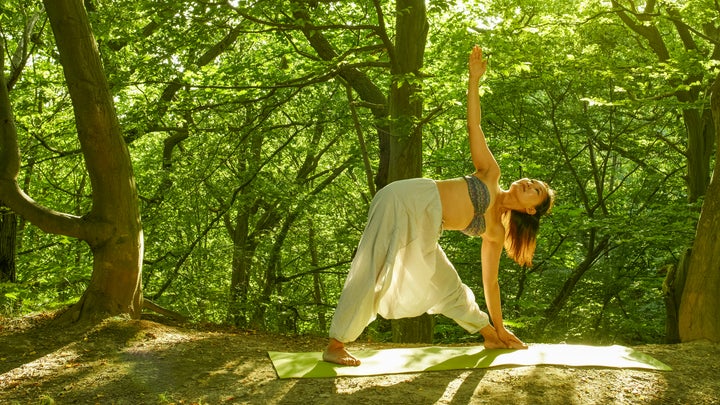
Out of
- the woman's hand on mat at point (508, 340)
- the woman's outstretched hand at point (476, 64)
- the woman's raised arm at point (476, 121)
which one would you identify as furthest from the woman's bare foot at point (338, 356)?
the woman's outstretched hand at point (476, 64)

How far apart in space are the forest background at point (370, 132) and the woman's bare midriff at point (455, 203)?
2217mm

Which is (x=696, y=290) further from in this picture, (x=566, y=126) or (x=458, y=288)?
(x=566, y=126)

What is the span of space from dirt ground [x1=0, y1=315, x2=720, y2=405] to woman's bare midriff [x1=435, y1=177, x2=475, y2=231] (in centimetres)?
93

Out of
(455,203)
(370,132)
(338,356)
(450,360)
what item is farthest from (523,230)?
(370,132)

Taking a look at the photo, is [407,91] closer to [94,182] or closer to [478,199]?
[478,199]

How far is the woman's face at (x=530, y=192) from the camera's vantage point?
4.39m

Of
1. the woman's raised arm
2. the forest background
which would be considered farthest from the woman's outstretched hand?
the forest background

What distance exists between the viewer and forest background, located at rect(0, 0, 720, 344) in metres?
7.27

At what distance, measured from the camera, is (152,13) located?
6.95 metres

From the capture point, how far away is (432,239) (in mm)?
4266

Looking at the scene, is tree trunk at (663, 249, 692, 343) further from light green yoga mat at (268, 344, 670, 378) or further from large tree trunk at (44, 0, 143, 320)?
large tree trunk at (44, 0, 143, 320)

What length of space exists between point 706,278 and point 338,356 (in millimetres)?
3036

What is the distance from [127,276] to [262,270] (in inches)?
294

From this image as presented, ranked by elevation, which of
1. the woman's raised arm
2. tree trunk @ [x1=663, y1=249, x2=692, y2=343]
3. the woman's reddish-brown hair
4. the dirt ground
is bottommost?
Answer: the dirt ground
